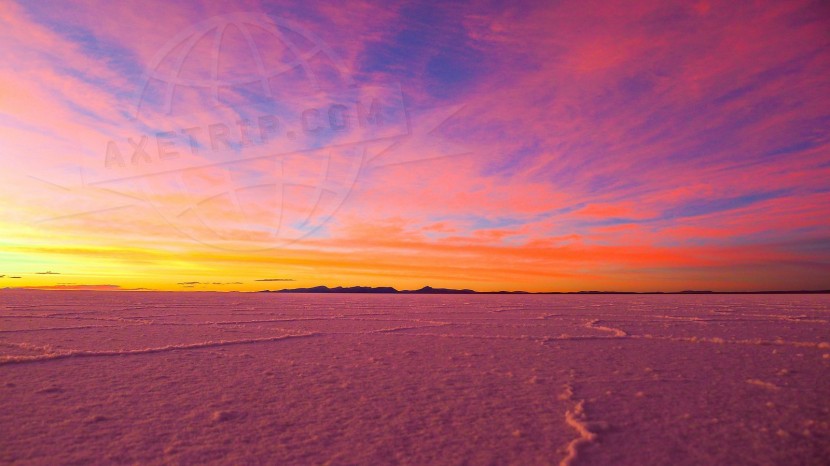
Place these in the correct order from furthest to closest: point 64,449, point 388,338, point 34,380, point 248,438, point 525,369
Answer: point 388,338, point 525,369, point 34,380, point 248,438, point 64,449

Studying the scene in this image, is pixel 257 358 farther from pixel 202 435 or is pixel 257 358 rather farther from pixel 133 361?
pixel 202 435

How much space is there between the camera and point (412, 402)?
3459 mm

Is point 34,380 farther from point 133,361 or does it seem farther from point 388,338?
point 388,338

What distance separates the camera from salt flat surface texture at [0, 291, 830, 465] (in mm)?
2525

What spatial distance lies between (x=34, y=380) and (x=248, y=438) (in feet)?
9.02

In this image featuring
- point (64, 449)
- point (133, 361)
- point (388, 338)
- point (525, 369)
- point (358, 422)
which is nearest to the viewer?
point (64, 449)

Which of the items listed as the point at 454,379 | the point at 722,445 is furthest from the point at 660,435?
the point at 454,379

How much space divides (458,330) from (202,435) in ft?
19.8

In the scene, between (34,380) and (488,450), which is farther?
(34,380)

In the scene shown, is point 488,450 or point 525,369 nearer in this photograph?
point 488,450

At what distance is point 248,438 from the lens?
2693 millimetres

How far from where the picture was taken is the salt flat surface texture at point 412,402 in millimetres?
2525

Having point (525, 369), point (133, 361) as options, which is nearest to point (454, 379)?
point (525, 369)

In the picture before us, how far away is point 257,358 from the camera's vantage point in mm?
5188
